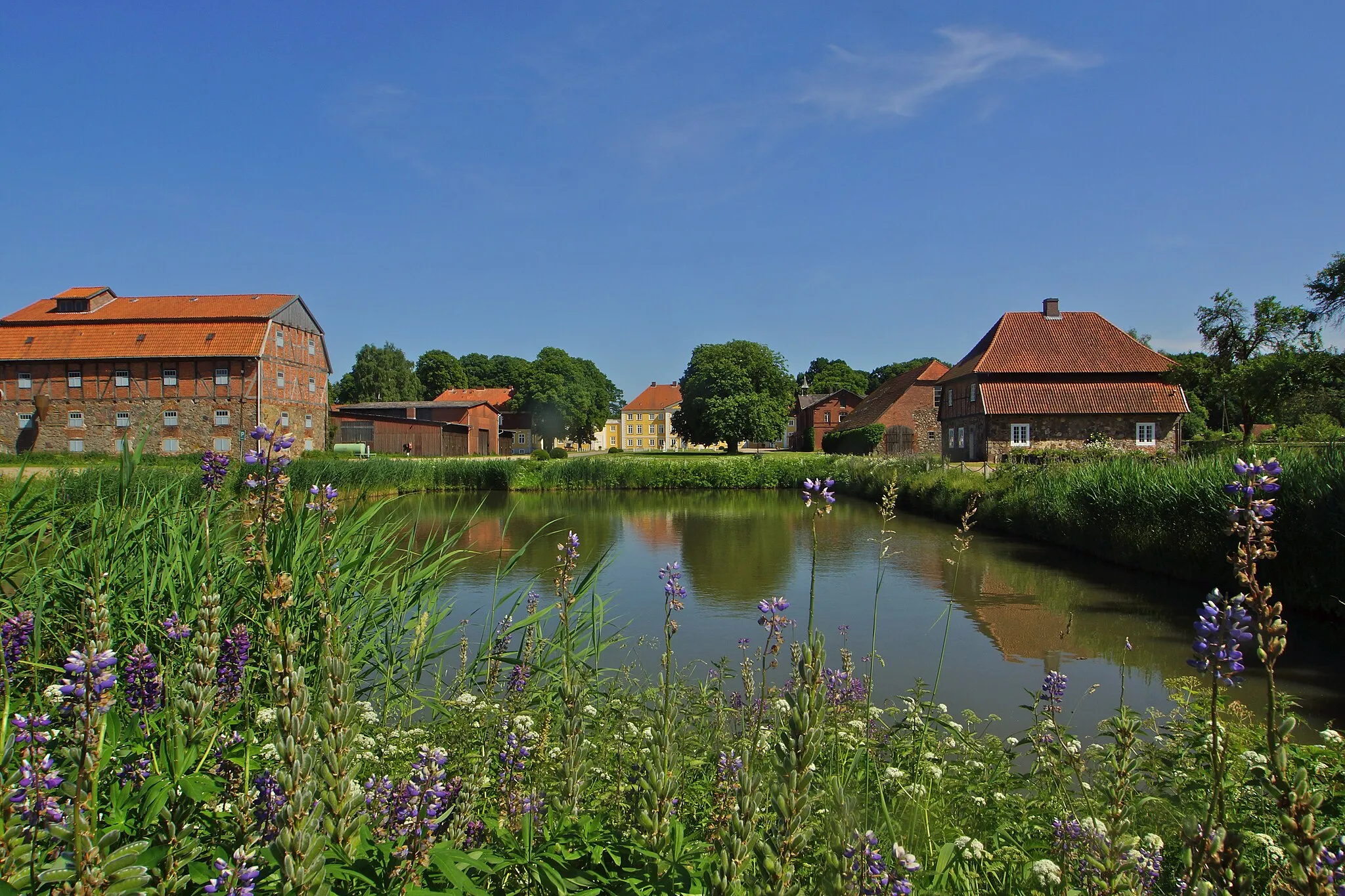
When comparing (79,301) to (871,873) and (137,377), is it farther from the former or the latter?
(871,873)

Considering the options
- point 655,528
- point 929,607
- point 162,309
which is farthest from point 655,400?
point 929,607

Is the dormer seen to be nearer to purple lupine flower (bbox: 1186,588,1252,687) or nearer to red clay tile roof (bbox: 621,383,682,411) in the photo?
purple lupine flower (bbox: 1186,588,1252,687)

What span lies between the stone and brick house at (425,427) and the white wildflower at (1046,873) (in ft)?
205

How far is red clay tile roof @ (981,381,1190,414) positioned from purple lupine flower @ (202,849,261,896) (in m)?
43.2

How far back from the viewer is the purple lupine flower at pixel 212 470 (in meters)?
3.31

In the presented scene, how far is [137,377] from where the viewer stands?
4794cm

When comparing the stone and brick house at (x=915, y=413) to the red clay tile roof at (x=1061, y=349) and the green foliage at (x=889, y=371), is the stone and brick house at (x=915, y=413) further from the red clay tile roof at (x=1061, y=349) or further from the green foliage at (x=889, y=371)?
the green foliage at (x=889, y=371)

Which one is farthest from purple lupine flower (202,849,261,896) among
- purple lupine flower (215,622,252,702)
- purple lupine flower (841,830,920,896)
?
purple lupine flower (215,622,252,702)

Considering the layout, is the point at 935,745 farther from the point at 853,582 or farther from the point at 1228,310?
the point at 1228,310

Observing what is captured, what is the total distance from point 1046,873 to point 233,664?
9.81 feet

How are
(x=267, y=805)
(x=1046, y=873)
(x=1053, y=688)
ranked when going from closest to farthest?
(x=267, y=805) < (x=1046, y=873) < (x=1053, y=688)

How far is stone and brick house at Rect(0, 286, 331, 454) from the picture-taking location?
47500mm

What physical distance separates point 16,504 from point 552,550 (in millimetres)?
12828

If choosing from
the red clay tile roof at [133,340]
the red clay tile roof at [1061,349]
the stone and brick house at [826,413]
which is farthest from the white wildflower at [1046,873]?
the stone and brick house at [826,413]
